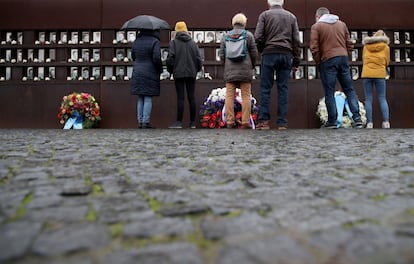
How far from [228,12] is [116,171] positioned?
946 cm

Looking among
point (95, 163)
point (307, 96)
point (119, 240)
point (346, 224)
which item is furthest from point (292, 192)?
point (307, 96)

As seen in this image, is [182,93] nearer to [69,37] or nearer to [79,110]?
[79,110]

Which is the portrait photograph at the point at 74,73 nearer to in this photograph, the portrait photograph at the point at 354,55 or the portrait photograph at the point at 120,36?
the portrait photograph at the point at 120,36

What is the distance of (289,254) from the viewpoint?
120 cm

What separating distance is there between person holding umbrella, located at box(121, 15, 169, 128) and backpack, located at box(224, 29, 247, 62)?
1.51m

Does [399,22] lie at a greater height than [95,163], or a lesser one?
greater

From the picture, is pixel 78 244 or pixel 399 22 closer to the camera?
pixel 78 244

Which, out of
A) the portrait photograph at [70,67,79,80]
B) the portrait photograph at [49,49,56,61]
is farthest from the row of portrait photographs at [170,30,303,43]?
the portrait photograph at [49,49,56,61]

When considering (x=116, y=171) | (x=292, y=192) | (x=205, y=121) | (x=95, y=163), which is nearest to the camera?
(x=292, y=192)

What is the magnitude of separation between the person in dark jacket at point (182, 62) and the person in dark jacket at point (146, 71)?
29cm

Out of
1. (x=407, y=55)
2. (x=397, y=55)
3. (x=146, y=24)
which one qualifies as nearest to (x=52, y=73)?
(x=146, y=24)

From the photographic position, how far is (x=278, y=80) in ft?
23.0

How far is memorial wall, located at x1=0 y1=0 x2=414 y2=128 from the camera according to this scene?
11266mm

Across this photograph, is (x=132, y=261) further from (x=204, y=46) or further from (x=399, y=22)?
(x=399, y=22)
